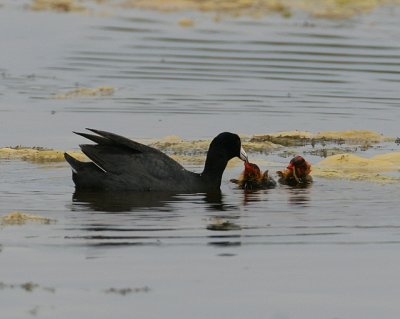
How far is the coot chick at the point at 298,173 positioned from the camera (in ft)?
54.6

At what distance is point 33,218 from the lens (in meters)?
13.7

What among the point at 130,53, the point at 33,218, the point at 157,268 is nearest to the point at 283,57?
the point at 130,53

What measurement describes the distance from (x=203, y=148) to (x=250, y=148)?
643 millimetres

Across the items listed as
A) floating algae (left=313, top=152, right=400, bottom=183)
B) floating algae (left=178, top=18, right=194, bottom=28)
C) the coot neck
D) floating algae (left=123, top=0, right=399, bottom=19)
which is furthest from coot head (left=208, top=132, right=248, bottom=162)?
floating algae (left=123, top=0, right=399, bottom=19)

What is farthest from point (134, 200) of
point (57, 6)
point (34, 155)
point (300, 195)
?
point (57, 6)

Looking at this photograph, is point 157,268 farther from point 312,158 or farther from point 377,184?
point 312,158

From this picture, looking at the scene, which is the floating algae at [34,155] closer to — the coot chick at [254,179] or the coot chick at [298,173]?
the coot chick at [254,179]

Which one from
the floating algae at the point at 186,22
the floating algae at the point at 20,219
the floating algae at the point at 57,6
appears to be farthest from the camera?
the floating algae at the point at 57,6

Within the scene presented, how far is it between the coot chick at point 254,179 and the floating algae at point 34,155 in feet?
8.45

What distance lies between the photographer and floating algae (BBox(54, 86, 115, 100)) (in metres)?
23.9

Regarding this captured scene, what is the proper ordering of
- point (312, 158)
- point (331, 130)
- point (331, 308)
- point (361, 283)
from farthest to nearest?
1. point (331, 130)
2. point (312, 158)
3. point (361, 283)
4. point (331, 308)

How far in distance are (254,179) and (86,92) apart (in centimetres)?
837

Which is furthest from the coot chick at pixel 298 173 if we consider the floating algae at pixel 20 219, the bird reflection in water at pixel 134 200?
the floating algae at pixel 20 219

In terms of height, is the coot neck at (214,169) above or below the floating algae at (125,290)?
above
